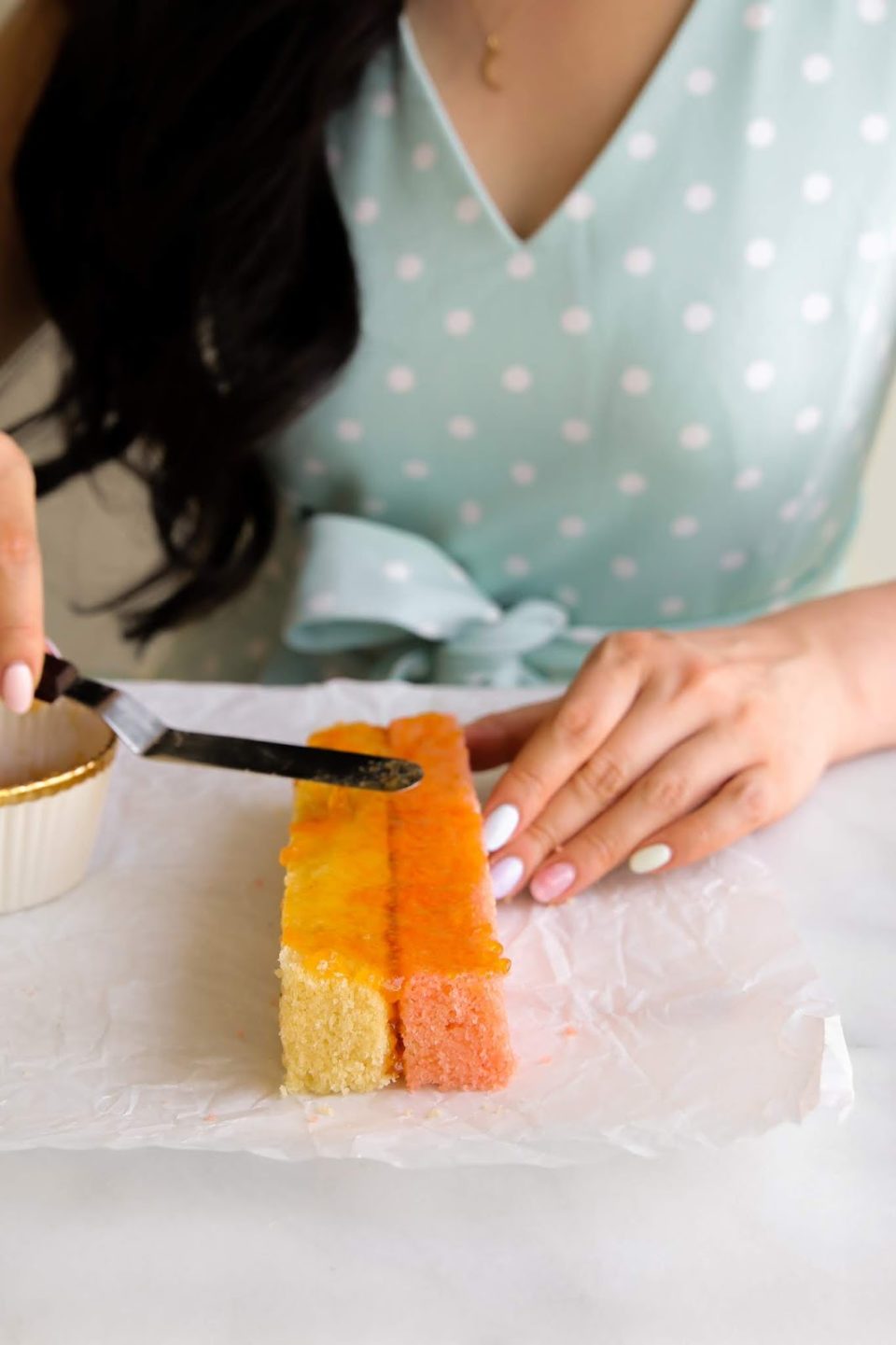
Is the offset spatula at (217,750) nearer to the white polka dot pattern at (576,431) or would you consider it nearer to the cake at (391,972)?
the cake at (391,972)

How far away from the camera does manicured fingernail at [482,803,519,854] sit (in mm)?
667

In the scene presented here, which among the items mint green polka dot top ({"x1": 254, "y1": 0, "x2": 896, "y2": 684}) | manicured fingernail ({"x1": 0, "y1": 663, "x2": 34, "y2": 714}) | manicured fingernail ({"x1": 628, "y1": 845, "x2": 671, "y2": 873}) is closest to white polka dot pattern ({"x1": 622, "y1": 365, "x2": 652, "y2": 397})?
mint green polka dot top ({"x1": 254, "y1": 0, "x2": 896, "y2": 684})

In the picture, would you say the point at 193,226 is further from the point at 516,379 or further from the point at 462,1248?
the point at 462,1248

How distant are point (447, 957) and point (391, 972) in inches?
0.9

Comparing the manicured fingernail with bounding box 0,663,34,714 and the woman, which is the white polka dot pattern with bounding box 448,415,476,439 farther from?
the manicured fingernail with bounding box 0,663,34,714

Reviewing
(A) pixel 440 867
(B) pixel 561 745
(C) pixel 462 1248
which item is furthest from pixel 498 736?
(C) pixel 462 1248

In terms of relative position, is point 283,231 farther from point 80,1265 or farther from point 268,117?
point 80,1265

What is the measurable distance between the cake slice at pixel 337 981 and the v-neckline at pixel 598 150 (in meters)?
0.61

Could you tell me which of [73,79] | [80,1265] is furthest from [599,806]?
[73,79]

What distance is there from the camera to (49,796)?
0.63 m

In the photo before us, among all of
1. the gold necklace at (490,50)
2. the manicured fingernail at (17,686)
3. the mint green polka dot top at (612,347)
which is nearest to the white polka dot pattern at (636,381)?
the mint green polka dot top at (612,347)

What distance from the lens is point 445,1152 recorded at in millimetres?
485

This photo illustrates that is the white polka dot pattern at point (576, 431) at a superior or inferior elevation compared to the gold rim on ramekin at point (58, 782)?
inferior

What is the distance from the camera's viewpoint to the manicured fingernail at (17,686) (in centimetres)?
60
